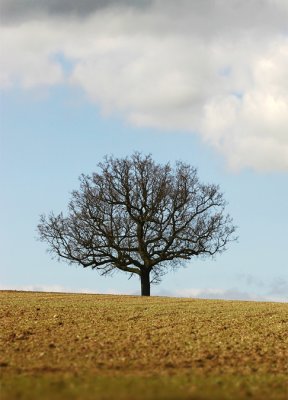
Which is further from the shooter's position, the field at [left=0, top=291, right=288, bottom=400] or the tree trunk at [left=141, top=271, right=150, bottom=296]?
the tree trunk at [left=141, top=271, right=150, bottom=296]

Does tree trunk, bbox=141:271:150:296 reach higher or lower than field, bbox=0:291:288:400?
higher

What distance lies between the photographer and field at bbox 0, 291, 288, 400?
42.1ft

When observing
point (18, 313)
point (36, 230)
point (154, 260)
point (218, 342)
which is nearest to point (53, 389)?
point (218, 342)

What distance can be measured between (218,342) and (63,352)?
5.38m

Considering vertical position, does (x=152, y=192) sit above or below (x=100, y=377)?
above

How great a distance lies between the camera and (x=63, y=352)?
18.9 meters

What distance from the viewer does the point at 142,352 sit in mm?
19109

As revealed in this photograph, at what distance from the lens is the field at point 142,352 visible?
1284 cm

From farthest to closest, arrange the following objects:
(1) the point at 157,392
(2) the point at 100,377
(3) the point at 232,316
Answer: (3) the point at 232,316, (2) the point at 100,377, (1) the point at 157,392

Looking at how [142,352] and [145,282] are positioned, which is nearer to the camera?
[142,352]

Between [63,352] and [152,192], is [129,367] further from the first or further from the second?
[152,192]

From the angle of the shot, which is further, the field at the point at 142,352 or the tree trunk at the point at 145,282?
the tree trunk at the point at 145,282

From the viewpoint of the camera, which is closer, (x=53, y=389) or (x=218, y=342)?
(x=53, y=389)

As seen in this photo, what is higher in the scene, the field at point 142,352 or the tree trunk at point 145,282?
the tree trunk at point 145,282
